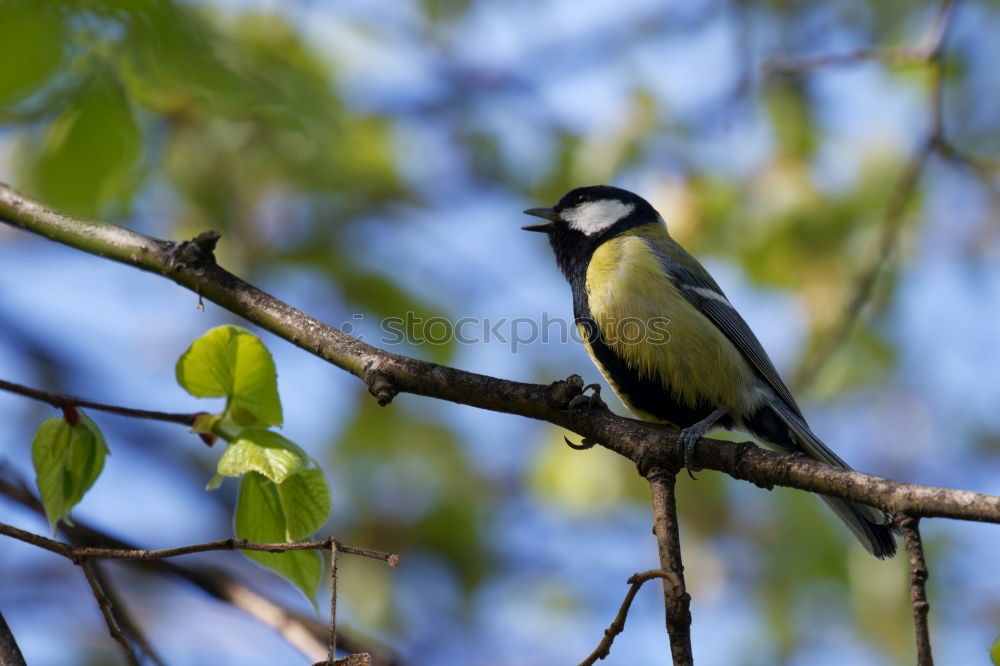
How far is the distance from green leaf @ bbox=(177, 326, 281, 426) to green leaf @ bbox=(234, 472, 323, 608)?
0.41 ft

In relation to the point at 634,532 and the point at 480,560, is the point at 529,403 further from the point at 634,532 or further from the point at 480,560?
the point at 634,532

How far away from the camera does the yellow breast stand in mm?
2914

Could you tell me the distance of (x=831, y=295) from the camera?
4066 millimetres

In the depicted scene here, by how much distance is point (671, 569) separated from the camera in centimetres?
142

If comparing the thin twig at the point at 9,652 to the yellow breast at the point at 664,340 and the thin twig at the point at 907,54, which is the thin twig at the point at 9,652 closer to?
the yellow breast at the point at 664,340

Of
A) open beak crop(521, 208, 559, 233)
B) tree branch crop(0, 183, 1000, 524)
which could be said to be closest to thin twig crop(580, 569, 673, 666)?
tree branch crop(0, 183, 1000, 524)

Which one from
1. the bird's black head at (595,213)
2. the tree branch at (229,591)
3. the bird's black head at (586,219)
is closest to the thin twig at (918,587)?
the tree branch at (229,591)

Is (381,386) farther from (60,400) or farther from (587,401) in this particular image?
(60,400)

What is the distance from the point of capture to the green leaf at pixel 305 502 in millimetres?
1414

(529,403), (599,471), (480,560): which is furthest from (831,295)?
(529,403)

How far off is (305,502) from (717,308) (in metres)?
2.15

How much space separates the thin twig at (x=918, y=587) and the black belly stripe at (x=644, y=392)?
5.38 feet

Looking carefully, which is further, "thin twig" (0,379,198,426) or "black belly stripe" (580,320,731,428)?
"black belly stripe" (580,320,731,428)

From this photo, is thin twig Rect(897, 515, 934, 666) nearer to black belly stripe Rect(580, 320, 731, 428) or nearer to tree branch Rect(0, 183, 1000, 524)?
tree branch Rect(0, 183, 1000, 524)
